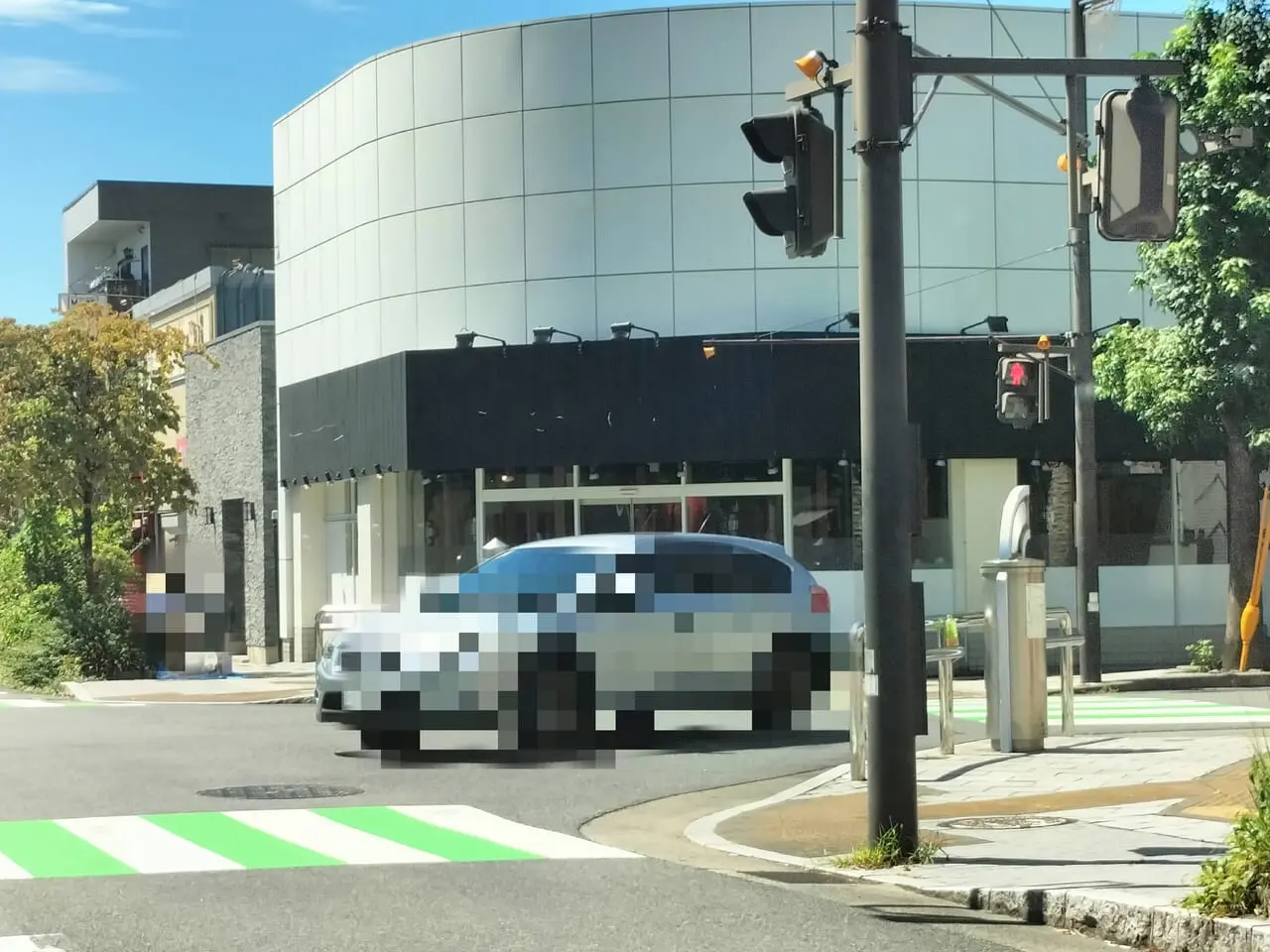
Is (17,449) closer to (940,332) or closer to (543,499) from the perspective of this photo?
(543,499)

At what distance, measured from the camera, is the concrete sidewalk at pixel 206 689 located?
955 inches

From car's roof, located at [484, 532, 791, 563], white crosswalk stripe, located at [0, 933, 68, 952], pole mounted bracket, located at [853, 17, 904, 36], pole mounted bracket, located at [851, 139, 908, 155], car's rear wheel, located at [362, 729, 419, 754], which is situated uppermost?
pole mounted bracket, located at [853, 17, 904, 36]

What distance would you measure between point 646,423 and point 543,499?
2.55 metres

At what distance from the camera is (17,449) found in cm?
3002

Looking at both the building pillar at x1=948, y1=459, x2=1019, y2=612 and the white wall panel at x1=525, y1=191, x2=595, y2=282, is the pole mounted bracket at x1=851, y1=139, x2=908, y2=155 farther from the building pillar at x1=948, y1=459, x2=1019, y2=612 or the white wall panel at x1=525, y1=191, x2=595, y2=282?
the white wall panel at x1=525, y1=191, x2=595, y2=282

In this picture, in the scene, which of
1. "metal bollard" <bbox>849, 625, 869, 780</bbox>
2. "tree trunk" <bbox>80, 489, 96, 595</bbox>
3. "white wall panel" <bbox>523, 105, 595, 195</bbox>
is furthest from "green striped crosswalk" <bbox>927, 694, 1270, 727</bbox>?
"tree trunk" <bbox>80, 489, 96, 595</bbox>

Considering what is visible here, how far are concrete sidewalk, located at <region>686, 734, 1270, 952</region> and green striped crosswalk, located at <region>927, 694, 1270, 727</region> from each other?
104 inches

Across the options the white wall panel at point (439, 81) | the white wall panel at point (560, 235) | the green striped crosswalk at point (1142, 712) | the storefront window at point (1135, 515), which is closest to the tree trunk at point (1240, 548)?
the green striped crosswalk at point (1142, 712)

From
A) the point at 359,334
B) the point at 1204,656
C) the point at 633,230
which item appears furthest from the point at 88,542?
the point at 1204,656

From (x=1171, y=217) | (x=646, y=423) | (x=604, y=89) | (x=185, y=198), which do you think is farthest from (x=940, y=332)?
(x=185, y=198)

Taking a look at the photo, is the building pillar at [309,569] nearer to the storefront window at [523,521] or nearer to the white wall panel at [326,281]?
the white wall panel at [326,281]

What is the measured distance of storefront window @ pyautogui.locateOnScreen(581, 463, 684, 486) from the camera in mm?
28203

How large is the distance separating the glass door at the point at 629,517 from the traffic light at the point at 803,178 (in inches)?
717

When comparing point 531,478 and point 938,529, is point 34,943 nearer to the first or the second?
point 531,478
